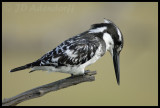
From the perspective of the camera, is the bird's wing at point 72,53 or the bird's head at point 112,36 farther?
the bird's head at point 112,36

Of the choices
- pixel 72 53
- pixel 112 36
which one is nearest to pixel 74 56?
pixel 72 53

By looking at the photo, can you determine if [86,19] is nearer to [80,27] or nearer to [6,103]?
[80,27]

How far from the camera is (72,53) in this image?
316 cm

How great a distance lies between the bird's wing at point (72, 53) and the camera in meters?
3.13

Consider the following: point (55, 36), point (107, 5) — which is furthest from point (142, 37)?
point (55, 36)

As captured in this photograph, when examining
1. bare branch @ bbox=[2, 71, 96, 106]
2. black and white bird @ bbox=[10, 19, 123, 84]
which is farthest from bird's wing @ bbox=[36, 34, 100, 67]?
bare branch @ bbox=[2, 71, 96, 106]

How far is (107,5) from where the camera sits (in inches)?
328

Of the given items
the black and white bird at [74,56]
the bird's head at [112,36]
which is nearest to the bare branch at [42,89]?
the black and white bird at [74,56]

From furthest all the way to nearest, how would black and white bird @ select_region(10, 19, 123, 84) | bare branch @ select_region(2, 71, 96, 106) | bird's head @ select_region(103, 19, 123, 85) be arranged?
bird's head @ select_region(103, 19, 123, 85), black and white bird @ select_region(10, 19, 123, 84), bare branch @ select_region(2, 71, 96, 106)

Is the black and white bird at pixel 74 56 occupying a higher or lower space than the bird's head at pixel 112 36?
lower

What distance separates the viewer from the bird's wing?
10.3 ft

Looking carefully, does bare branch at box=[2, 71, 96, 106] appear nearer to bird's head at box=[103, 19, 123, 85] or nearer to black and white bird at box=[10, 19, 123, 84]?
black and white bird at box=[10, 19, 123, 84]

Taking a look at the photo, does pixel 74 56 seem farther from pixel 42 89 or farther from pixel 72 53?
pixel 42 89

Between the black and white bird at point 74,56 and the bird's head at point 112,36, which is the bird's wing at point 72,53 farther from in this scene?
the bird's head at point 112,36
